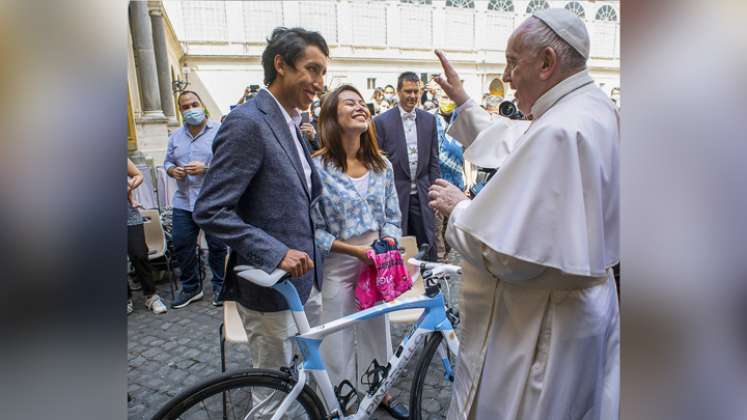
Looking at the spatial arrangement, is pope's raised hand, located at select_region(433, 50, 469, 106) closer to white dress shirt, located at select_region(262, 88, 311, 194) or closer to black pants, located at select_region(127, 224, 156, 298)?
white dress shirt, located at select_region(262, 88, 311, 194)

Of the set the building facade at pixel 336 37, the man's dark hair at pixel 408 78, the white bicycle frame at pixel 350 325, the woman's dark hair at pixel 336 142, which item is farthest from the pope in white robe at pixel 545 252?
the building facade at pixel 336 37

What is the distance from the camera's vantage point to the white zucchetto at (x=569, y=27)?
1.24 meters

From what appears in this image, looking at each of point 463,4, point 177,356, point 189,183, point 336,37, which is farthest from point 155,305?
point 336,37

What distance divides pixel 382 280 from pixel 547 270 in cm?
112

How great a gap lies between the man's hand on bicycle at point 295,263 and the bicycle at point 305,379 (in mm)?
30

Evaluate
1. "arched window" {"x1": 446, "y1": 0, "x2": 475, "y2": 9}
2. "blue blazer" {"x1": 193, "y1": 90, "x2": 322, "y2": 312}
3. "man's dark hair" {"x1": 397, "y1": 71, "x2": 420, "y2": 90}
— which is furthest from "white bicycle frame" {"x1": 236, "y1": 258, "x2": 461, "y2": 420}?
"arched window" {"x1": 446, "y1": 0, "x2": 475, "y2": 9}

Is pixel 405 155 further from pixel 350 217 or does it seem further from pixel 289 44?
pixel 289 44

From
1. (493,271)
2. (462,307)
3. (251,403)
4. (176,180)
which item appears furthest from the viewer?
(176,180)

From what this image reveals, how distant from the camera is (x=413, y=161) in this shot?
4004 mm

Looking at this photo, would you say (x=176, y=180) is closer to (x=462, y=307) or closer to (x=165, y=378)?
(x=165, y=378)

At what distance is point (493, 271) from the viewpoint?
4.12ft

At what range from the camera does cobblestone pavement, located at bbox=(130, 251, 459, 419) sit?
265 centimetres

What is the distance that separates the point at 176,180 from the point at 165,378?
2.09 metres
